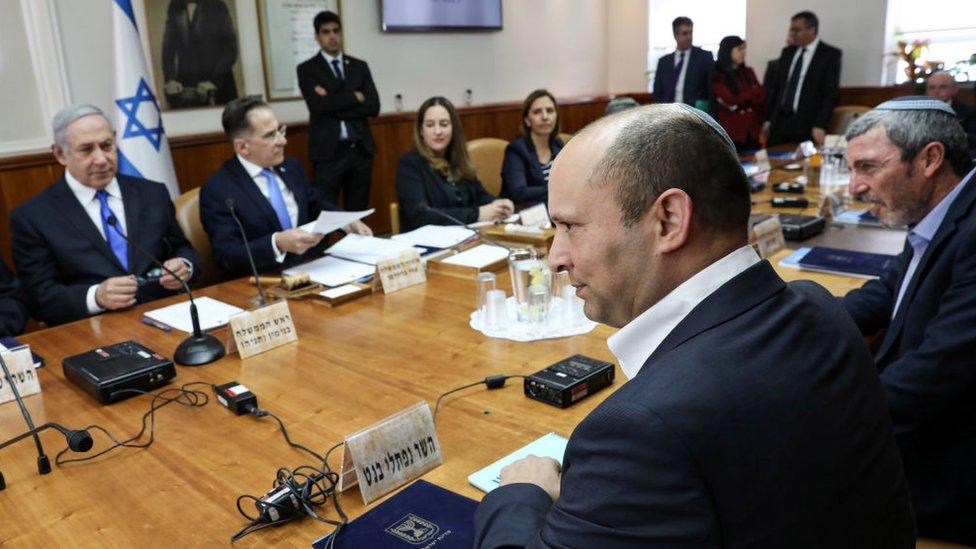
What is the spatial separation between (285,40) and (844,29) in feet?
16.1

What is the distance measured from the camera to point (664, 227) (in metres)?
0.80

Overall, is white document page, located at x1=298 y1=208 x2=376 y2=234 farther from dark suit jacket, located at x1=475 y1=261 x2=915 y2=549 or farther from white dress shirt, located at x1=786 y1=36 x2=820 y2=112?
white dress shirt, located at x1=786 y1=36 x2=820 y2=112

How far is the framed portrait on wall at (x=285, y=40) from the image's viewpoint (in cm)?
495

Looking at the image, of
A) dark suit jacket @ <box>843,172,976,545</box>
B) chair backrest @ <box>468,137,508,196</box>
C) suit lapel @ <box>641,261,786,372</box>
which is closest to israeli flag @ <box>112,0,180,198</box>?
chair backrest @ <box>468,137,508,196</box>

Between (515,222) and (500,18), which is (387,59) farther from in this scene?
(515,222)

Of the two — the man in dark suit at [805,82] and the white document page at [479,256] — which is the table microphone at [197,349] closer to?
the white document page at [479,256]

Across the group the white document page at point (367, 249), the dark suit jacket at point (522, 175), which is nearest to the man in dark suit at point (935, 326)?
the white document page at point (367, 249)

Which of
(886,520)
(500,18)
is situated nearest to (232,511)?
(886,520)

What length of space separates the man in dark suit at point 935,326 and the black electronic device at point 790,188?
1.64 meters

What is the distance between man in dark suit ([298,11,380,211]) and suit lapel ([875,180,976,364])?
3.85m

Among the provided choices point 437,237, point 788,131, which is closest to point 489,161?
point 437,237

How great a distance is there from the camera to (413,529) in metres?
1.02

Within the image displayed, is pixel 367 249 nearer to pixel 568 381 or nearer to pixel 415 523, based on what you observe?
Answer: pixel 568 381

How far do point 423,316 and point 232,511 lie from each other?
0.93m
